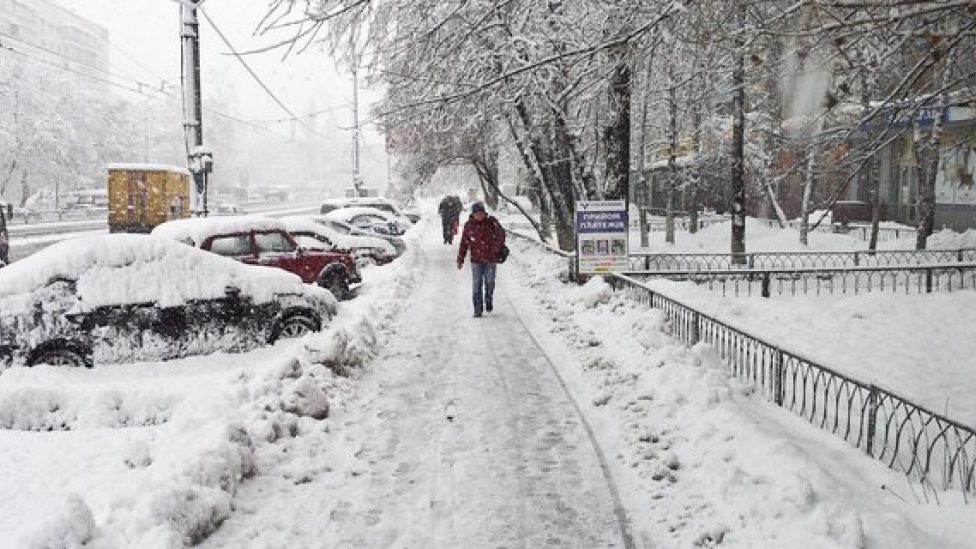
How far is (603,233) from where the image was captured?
1359 cm

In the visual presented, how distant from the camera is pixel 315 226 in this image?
1536 centimetres

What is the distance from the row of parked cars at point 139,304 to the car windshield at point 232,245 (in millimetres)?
3164

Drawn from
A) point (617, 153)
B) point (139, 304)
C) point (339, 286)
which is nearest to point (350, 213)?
point (339, 286)

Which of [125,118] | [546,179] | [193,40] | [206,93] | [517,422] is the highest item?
[206,93]

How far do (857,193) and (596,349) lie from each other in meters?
29.8

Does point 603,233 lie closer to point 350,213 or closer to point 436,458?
point 436,458

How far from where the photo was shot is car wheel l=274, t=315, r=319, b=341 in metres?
10.2

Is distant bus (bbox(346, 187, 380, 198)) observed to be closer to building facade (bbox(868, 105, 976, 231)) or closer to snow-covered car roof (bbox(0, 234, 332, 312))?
building facade (bbox(868, 105, 976, 231))

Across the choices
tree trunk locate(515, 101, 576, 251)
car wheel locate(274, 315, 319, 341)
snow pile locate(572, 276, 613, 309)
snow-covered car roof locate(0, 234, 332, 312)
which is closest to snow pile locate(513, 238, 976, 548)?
snow pile locate(572, 276, 613, 309)

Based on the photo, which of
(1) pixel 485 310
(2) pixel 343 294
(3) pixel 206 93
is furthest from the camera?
(3) pixel 206 93

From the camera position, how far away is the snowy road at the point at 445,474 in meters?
4.72

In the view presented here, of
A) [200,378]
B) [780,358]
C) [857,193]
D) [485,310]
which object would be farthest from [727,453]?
[857,193]

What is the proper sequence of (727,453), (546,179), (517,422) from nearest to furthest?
(727,453) → (517,422) → (546,179)

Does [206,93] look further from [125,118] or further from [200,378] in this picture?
[200,378]
